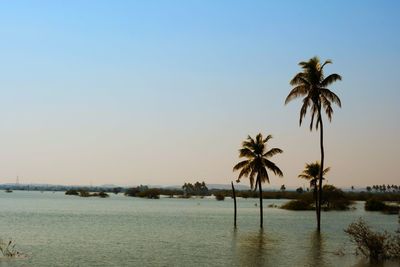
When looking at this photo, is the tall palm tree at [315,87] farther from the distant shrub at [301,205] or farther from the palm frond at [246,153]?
the distant shrub at [301,205]

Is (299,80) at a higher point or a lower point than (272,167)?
higher

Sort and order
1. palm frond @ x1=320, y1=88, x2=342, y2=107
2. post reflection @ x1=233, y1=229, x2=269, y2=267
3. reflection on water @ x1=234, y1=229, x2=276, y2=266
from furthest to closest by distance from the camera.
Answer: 1. palm frond @ x1=320, y1=88, x2=342, y2=107
2. reflection on water @ x1=234, y1=229, x2=276, y2=266
3. post reflection @ x1=233, y1=229, x2=269, y2=267

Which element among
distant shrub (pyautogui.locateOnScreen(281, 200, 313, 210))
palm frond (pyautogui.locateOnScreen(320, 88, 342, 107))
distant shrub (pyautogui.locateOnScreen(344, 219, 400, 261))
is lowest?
distant shrub (pyautogui.locateOnScreen(344, 219, 400, 261))

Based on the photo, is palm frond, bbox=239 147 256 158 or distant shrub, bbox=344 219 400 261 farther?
palm frond, bbox=239 147 256 158

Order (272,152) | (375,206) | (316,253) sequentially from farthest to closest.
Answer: (375,206) < (272,152) < (316,253)

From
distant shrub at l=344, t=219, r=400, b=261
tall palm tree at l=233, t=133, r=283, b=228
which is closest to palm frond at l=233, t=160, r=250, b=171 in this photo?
tall palm tree at l=233, t=133, r=283, b=228

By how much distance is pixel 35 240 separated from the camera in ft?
153

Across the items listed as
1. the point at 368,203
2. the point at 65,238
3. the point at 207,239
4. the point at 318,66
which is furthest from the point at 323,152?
the point at 368,203

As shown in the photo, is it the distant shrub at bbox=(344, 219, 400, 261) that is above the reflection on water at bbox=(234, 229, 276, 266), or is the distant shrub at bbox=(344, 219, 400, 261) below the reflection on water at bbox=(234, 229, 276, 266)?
above

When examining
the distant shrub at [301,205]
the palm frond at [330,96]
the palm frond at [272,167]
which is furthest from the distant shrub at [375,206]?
the palm frond at [330,96]

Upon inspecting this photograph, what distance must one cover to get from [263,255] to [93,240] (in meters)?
16.4

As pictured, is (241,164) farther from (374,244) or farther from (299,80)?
(374,244)

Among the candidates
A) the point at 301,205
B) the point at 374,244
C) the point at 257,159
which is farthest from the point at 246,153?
the point at 301,205

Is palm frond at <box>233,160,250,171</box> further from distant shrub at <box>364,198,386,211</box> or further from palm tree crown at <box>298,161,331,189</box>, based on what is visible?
distant shrub at <box>364,198,386,211</box>
